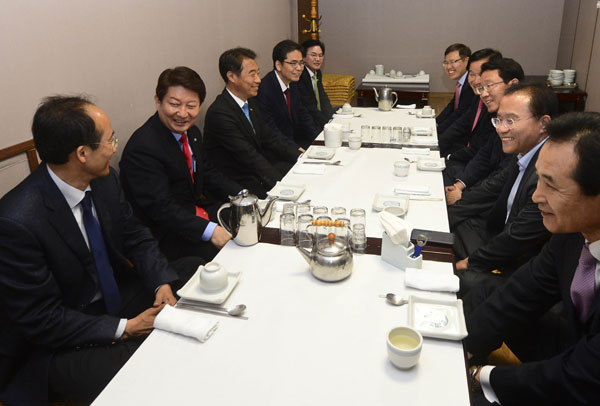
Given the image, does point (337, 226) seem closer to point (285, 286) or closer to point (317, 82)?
point (285, 286)

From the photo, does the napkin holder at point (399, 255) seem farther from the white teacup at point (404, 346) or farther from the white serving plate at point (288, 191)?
the white serving plate at point (288, 191)

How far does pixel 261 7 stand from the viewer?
5.20 meters

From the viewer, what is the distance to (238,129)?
3.23 metres

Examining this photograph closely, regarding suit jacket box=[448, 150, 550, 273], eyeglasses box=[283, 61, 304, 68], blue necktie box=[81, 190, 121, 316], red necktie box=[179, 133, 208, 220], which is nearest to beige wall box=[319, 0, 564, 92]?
eyeglasses box=[283, 61, 304, 68]

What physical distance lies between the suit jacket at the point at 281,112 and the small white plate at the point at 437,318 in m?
2.63

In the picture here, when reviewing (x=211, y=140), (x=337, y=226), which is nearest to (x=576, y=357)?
(x=337, y=226)

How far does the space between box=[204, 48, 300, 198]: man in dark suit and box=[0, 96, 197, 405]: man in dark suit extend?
144 centimetres

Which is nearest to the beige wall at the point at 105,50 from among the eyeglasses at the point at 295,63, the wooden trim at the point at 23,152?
the wooden trim at the point at 23,152

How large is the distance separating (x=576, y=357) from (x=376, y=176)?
5.04 feet

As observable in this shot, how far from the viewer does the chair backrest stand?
6.91 feet

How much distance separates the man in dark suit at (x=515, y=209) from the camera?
207 cm

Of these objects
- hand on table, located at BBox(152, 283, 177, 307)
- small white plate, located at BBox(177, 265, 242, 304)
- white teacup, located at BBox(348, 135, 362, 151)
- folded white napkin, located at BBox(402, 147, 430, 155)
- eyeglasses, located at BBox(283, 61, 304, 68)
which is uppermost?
eyeglasses, located at BBox(283, 61, 304, 68)

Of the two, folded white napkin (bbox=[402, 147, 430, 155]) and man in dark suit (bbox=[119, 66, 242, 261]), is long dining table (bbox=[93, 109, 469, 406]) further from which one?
folded white napkin (bbox=[402, 147, 430, 155])

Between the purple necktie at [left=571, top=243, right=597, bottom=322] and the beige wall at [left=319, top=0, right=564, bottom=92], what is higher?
the beige wall at [left=319, top=0, right=564, bottom=92]
